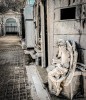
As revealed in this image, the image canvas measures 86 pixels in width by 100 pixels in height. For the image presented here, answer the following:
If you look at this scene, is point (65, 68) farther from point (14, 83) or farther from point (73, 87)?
point (14, 83)

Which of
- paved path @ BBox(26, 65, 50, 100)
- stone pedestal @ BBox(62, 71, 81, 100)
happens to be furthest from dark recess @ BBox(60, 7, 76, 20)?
paved path @ BBox(26, 65, 50, 100)

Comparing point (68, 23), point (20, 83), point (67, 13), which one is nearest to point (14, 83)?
point (20, 83)

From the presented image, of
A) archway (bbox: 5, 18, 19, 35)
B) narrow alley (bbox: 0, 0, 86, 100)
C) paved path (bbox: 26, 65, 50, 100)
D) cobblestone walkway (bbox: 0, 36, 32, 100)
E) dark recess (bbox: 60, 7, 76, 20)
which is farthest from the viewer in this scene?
archway (bbox: 5, 18, 19, 35)

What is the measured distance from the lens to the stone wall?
5.85 m

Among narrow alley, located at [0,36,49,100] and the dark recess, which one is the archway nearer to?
narrow alley, located at [0,36,49,100]

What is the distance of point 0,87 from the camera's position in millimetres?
6805

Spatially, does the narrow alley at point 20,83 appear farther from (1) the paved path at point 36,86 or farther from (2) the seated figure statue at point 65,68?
(2) the seated figure statue at point 65,68

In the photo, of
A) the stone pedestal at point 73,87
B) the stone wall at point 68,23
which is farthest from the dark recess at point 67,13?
the stone pedestal at point 73,87

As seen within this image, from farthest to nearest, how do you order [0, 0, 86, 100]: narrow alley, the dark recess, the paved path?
the dark recess < the paved path < [0, 0, 86, 100]: narrow alley

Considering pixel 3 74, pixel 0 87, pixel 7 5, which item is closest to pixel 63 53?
pixel 0 87

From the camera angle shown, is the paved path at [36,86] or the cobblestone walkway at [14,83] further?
the cobblestone walkway at [14,83]

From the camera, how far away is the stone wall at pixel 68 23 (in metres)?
5.85

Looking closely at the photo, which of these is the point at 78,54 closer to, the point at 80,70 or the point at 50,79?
the point at 80,70

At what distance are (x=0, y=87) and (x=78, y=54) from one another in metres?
3.44
